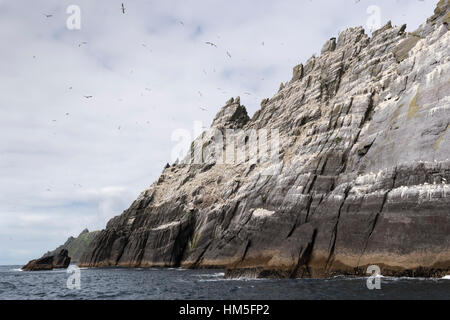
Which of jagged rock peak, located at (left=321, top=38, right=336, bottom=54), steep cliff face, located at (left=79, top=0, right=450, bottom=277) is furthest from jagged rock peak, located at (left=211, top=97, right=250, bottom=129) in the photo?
jagged rock peak, located at (left=321, top=38, right=336, bottom=54)

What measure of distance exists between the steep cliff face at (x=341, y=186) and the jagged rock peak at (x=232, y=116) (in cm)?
2092

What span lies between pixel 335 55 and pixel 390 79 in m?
33.7

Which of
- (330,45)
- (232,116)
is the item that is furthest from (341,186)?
(232,116)

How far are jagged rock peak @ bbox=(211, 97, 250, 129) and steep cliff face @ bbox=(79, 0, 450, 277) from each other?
20.9 m

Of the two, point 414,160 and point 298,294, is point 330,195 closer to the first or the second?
point 414,160

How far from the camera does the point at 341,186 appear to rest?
163 ft

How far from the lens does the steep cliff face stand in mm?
39531

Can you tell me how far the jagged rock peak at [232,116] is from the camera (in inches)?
4713

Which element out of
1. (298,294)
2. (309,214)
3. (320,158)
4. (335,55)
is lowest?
(298,294)

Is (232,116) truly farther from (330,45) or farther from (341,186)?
(341,186)

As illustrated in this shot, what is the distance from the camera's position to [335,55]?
9175 cm
